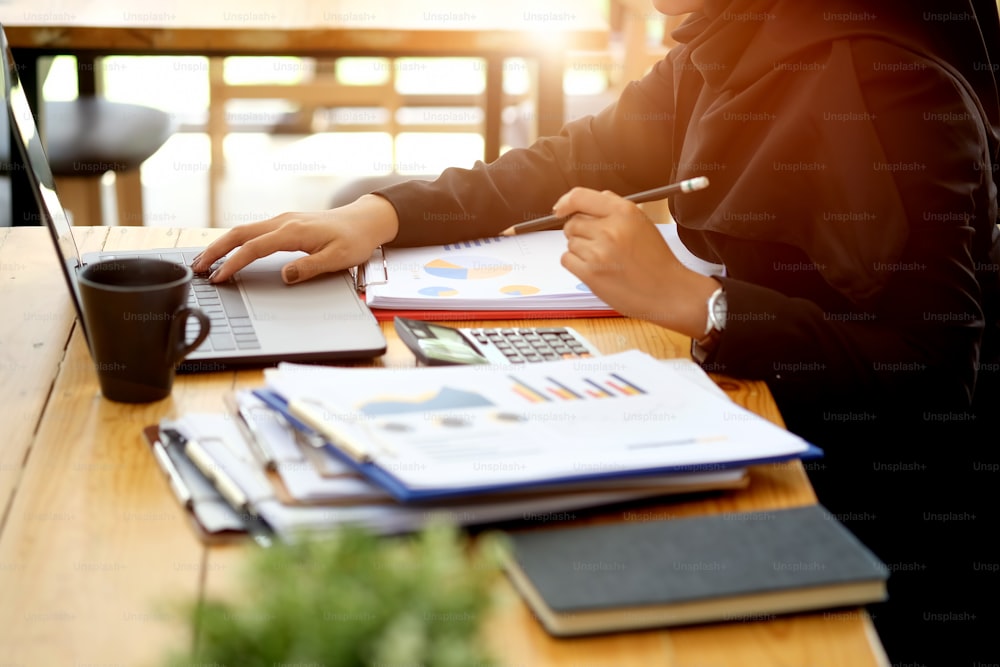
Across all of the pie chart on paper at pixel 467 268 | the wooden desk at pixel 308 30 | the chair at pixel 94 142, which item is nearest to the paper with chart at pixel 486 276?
the pie chart on paper at pixel 467 268

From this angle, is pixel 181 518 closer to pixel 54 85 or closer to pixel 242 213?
pixel 242 213

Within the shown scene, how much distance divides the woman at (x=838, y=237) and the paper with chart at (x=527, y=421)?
14 centimetres

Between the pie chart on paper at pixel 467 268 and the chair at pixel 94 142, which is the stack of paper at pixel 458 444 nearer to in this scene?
the pie chart on paper at pixel 467 268

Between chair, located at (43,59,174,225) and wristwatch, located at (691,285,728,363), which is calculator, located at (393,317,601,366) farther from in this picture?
chair, located at (43,59,174,225)

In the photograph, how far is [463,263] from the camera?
120 centimetres

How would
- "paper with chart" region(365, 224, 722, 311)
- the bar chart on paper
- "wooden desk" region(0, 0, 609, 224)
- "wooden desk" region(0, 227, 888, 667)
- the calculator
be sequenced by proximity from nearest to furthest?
1. "wooden desk" region(0, 227, 888, 667)
2. the bar chart on paper
3. the calculator
4. "paper with chart" region(365, 224, 722, 311)
5. "wooden desk" region(0, 0, 609, 224)

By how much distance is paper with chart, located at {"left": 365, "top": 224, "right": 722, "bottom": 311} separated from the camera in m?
1.09

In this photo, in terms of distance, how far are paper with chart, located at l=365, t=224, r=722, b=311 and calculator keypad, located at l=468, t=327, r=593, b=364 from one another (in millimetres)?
83

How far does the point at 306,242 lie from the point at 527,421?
18.3 inches

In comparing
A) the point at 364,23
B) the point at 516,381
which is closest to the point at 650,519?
the point at 516,381

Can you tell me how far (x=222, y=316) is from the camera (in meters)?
1.02

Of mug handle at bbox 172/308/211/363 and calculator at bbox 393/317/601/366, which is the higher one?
mug handle at bbox 172/308/211/363

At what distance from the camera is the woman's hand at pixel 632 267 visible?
981 mm

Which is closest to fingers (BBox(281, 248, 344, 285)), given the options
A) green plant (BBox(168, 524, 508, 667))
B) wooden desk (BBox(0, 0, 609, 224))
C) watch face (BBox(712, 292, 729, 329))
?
watch face (BBox(712, 292, 729, 329))
